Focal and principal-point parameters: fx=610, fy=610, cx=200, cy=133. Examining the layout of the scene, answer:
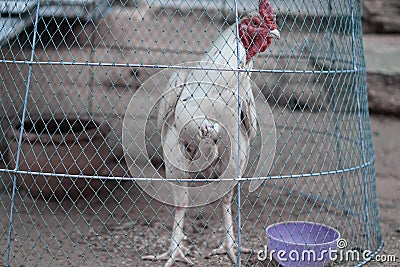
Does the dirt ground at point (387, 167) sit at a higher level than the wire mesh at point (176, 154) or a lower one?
lower

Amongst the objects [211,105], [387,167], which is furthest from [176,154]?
[387,167]

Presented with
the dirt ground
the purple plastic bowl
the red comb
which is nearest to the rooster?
the red comb

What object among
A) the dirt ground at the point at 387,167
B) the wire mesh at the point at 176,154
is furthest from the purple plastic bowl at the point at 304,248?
the dirt ground at the point at 387,167

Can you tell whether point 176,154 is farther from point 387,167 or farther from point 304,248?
point 387,167

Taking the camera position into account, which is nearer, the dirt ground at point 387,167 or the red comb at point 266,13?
the red comb at point 266,13

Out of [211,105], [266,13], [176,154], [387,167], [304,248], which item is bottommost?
[387,167]

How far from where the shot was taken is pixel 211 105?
272 centimetres

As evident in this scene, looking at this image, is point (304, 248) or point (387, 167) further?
point (387, 167)

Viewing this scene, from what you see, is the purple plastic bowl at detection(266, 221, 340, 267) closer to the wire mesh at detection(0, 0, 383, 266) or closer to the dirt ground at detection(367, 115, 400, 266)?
the wire mesh at detection(0, 0, 383, 266)

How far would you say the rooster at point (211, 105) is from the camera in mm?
2725

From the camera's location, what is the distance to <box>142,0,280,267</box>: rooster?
272 centimetres

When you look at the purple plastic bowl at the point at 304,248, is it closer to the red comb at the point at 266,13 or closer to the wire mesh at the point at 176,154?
the wire mesh at the point at 176,154

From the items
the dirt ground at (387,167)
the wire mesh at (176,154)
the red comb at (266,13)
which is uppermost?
the red comb at (266,13)

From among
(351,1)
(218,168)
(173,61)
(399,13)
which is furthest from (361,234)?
(399,13)
